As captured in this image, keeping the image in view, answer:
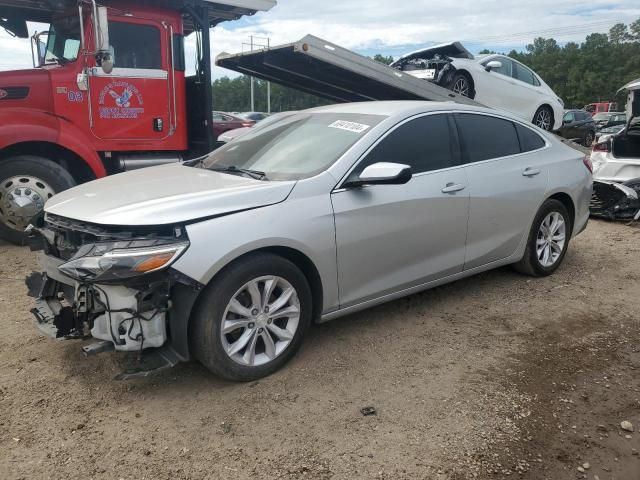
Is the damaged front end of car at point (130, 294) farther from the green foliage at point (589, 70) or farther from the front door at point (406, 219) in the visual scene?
the green foliage at point (589, 70)

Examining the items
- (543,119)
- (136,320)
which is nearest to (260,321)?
(136,320)

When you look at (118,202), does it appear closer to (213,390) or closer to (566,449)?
(213,390)

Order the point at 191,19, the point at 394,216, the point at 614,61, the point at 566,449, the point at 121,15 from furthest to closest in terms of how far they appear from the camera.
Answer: the point at 614,61 → the point at 191,19 → the point at 121,15 → the point at 394,216 → the point at 566,449

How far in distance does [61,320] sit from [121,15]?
453 cm

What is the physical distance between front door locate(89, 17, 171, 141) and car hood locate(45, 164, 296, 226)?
2999 millimetres

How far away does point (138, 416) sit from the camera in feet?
9.61

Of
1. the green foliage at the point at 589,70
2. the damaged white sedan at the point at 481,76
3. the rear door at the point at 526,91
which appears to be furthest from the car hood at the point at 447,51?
the green foliage at the point at 589,70

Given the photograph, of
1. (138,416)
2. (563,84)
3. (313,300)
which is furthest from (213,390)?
(563,84)

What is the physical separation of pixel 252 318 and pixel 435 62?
6.83 metres

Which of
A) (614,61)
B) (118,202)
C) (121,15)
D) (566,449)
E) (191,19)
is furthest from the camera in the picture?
(614,61)

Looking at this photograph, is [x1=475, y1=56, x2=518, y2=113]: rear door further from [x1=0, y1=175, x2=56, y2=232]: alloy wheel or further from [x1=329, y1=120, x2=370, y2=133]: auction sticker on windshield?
[x1=0, y1=175, x2=56, y2=232]: alloy wheel

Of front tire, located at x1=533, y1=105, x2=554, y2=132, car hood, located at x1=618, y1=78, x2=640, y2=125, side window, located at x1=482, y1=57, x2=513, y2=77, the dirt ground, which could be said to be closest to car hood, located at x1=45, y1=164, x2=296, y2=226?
the dirt ground

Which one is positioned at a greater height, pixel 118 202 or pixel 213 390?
pixel 118 202

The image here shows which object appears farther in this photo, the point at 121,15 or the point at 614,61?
the point at 614,61
